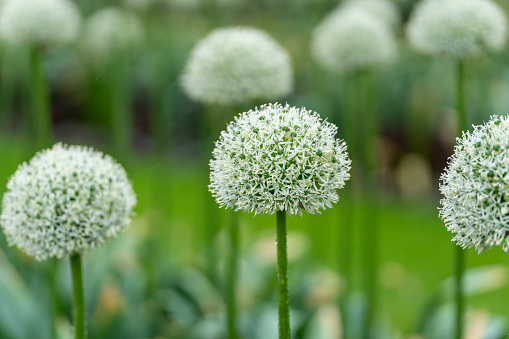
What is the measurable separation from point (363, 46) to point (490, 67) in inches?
217

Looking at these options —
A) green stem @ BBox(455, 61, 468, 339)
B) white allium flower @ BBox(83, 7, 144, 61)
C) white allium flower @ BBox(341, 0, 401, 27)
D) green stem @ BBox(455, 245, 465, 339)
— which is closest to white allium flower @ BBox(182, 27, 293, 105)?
green stem @ BBox(455, 61, 468, 339)

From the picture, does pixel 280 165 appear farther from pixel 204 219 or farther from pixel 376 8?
pixel 204 219

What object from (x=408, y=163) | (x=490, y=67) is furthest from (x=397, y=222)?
(x=490, y=67)

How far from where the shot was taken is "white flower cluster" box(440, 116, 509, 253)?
1.52 m

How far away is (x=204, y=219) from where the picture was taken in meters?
5.61

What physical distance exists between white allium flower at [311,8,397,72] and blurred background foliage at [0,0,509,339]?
2.26 feet

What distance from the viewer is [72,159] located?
211 cm

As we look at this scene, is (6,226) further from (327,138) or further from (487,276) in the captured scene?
(487,276)

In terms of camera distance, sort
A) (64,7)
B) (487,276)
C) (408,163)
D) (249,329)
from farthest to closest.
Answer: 1. (408,163)
2. (487,276)
3. (249,329)
4. (64,7)

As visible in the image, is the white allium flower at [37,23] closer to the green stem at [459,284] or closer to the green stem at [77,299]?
the green stem at [77,299]

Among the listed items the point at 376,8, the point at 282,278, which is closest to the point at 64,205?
the point at 282,278

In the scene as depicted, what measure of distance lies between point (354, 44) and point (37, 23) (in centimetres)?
154

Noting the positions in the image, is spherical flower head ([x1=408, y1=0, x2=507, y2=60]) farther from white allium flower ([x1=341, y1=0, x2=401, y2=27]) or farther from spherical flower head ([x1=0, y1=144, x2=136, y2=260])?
white allium flower ([x1=341, y1=0, x2=401, y2=27])

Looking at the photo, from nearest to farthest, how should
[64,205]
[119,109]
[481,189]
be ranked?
[481,189] → [64,205] → [119,109]
